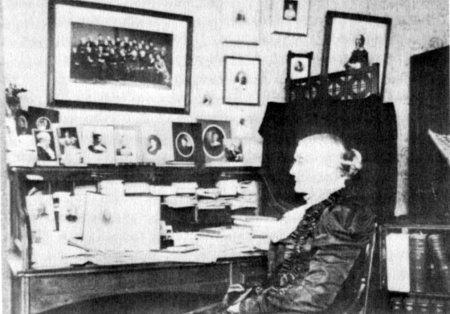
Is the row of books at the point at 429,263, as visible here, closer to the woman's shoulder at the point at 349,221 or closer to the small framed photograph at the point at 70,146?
the woman's shoulder at the point at 349,221

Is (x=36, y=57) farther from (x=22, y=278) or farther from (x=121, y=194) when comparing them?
(x=22, y=278)

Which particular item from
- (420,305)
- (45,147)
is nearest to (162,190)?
(45,147)

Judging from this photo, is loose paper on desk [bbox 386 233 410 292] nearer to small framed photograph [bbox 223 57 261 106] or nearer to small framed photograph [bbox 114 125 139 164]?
small framed photograph [bbox 223 57 261 106]

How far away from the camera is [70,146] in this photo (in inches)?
105

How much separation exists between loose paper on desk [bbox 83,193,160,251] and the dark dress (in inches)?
30.7

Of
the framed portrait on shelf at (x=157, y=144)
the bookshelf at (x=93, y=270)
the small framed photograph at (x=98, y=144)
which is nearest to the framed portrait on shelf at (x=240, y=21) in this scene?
the framed portrait on shelf at (x=157, y=144)

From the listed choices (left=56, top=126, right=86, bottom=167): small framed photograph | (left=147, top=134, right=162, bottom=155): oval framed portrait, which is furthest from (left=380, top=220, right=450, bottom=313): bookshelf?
(left=56, top=126, right=86, bottom=167): small framed photograph

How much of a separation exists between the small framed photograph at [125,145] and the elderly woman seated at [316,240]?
932 mm

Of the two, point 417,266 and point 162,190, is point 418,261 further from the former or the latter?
point 162,190

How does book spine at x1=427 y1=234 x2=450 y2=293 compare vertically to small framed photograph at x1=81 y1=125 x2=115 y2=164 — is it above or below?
below

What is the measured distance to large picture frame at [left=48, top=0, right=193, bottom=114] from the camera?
2.81 meters

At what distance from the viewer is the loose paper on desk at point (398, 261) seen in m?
2.76

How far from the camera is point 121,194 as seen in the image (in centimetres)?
276

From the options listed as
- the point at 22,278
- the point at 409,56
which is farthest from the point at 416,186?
the point at 22,278
